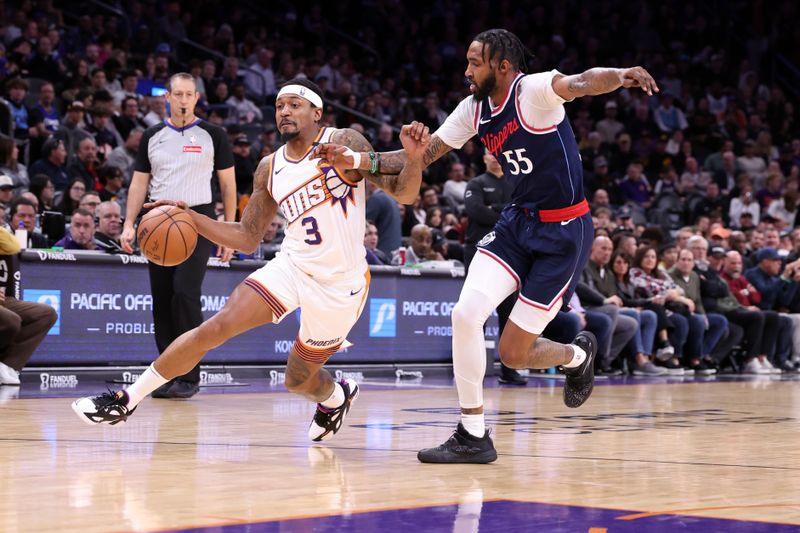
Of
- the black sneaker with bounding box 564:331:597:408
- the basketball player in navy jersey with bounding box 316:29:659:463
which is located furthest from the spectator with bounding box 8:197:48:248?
the black sneaker with bounding box 564:331:597:408

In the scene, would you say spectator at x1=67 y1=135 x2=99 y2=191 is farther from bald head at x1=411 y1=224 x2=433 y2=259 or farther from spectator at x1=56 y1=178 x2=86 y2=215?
bald head at x1=411 y1=224 x2=433 y2=259

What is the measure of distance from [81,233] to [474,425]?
19.6ft

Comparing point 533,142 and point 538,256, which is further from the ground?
point 533,142

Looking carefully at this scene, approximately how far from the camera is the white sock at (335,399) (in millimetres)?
6609

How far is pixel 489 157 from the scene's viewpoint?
11297 mm

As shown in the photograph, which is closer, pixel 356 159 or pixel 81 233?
pixel 356 159

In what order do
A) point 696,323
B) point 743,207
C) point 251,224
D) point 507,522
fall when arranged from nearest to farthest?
point 507,522 → point 251,224 → point 696,323 → point 743,207

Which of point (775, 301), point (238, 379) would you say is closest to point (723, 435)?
point (238, 379)

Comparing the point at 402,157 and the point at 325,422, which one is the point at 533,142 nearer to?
the point at 402,157

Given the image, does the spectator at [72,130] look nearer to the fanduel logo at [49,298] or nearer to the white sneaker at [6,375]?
the fanduel logo at [49,298]

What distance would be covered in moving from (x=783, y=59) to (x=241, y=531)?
26.1m

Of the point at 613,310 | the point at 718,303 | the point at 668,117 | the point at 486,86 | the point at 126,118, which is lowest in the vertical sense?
the point at 718,303

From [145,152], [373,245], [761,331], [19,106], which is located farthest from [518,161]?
[761,331]

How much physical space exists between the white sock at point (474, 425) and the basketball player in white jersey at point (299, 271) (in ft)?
2.99
